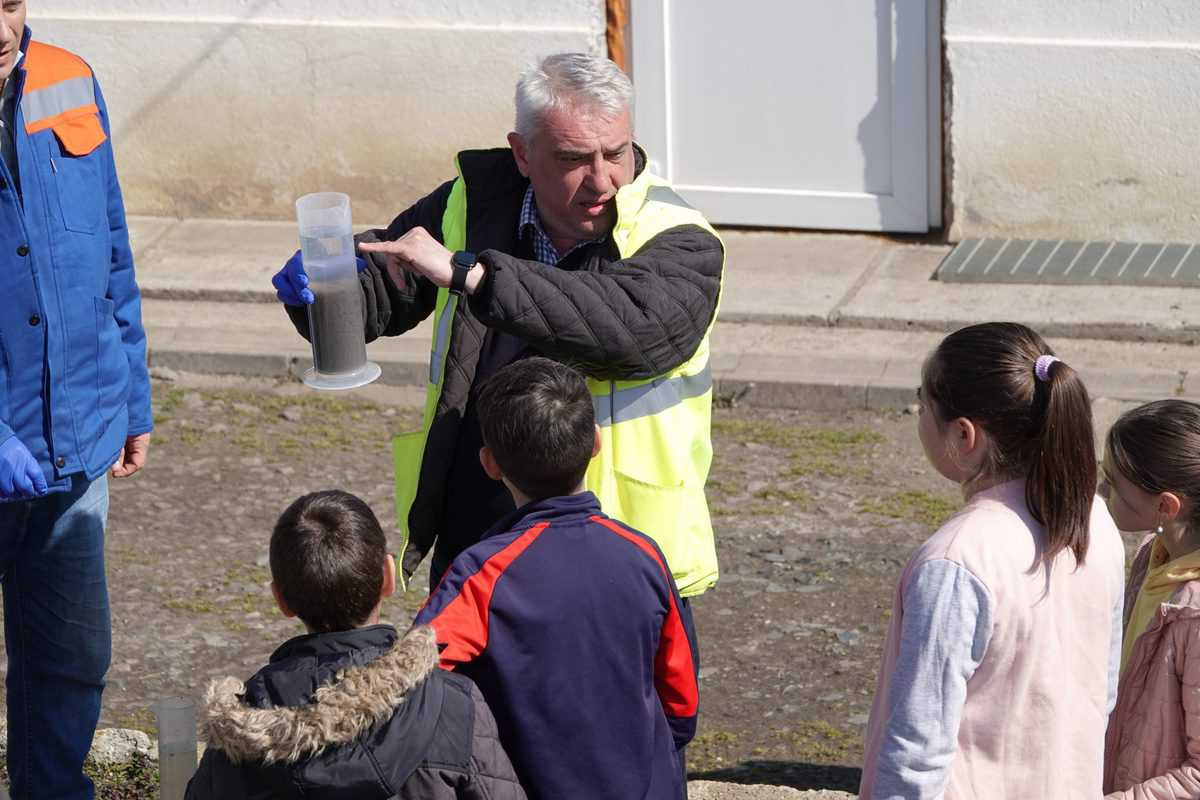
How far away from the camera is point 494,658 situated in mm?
2705

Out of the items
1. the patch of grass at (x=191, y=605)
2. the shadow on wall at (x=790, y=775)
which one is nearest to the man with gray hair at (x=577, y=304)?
the shadow on wall at (x=790, y=775)

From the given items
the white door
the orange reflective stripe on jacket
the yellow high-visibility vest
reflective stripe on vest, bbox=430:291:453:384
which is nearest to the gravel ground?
the yellow high-visibility vest

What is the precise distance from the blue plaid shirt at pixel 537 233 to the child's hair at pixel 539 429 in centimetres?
57

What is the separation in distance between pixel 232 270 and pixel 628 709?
5.80 meters

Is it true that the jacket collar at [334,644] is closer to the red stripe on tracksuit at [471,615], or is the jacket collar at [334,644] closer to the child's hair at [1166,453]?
the red stripe on tracksuit at [471,615]

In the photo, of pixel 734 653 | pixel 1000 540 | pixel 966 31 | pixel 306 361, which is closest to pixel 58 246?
pixel 1000 540

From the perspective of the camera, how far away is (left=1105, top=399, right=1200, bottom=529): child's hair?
9.70 ft

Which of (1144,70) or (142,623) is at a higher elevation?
(1144,70)

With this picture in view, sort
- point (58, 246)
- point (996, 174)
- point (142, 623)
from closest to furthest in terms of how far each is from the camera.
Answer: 1. point (58, 246)
2. point (142, 623)
3. point (996, 174)

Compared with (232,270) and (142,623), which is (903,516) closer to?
(142,623)

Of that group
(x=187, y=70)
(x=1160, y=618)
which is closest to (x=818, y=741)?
(x=1160, y=618)

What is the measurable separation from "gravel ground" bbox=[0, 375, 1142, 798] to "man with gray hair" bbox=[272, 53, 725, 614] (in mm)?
939

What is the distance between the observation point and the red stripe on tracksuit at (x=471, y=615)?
2.67m

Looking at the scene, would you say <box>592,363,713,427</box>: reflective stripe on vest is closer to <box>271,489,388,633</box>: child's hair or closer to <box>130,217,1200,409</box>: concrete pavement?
<box>271,489,388,633</box>: child's hair
